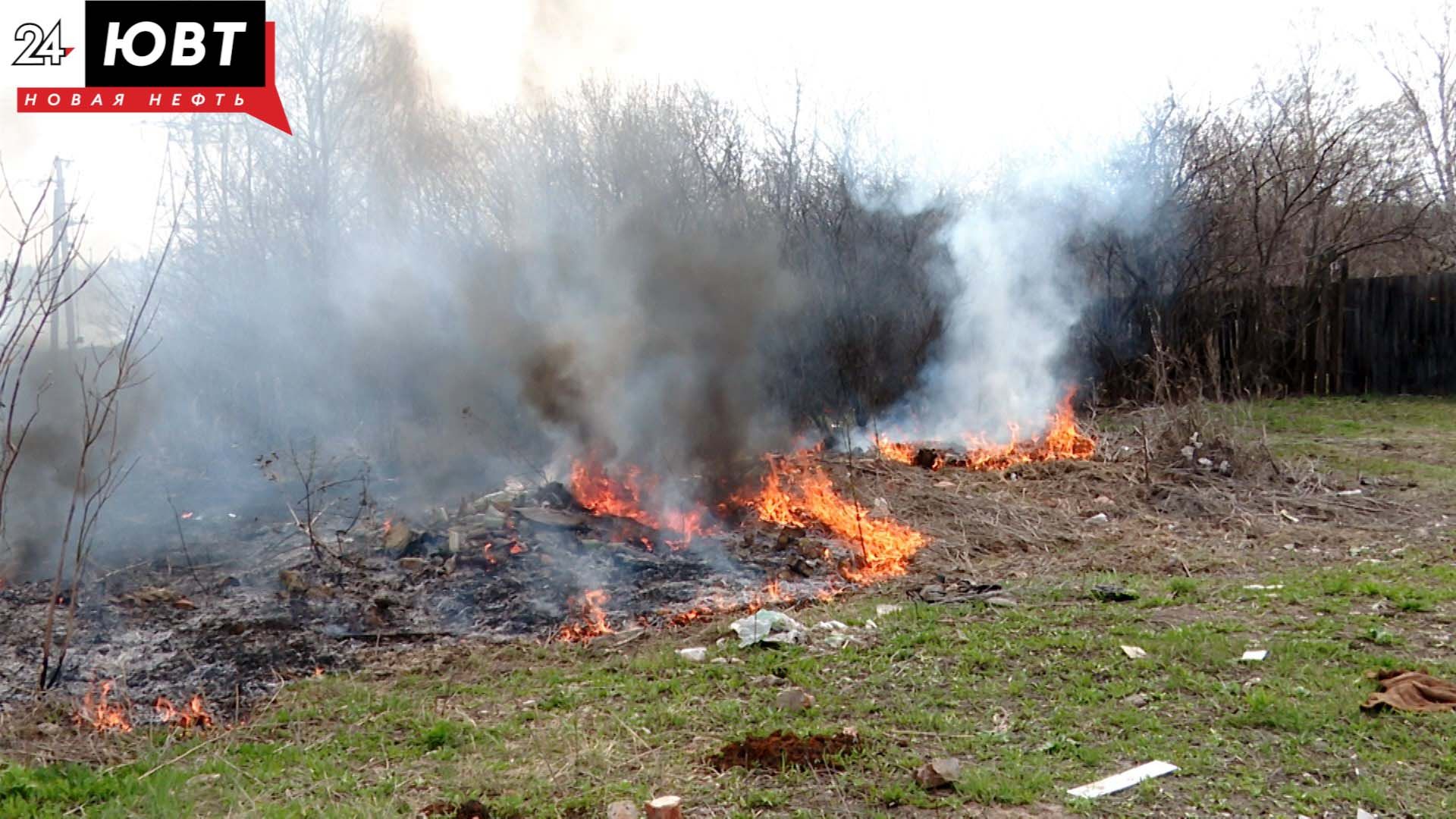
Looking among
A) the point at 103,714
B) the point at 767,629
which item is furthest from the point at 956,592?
the point at 103,714

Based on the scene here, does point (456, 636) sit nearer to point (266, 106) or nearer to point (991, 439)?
point (991, 439)

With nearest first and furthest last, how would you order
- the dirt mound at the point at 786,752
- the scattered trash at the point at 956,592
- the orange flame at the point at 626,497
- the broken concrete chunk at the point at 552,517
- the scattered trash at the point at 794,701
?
the dirt mound at the point at 786,752 → the scattered trash at the point at 794,701 → the scattered trash at the point at 956,592 → the broken concrete chunk at the point at 552,517 → the orange flame at the point at 626,497

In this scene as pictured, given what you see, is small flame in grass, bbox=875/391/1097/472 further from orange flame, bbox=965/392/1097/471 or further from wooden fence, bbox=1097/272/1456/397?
wooden fence, bbox=1097/272/1456/397

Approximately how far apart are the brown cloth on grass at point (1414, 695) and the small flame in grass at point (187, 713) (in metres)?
5.40

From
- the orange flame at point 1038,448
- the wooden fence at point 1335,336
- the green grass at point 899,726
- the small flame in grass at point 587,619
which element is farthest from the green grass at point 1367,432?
the small flame in grass at point 587,619

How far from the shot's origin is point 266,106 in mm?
12242

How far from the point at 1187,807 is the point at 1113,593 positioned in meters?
2.96

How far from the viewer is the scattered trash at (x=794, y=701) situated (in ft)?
14.8

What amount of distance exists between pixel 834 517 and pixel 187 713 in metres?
5.41

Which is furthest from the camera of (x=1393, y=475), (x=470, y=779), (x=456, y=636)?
(x=1393, y=475)

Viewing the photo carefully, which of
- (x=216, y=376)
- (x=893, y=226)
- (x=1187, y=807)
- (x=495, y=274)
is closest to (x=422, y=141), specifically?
(x=495, y=274)

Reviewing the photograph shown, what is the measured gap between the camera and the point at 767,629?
222 inches

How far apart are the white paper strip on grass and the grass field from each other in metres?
0.05

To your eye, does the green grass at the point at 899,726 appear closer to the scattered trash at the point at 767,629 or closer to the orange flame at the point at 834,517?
the scattered trash at the point at 767,629
